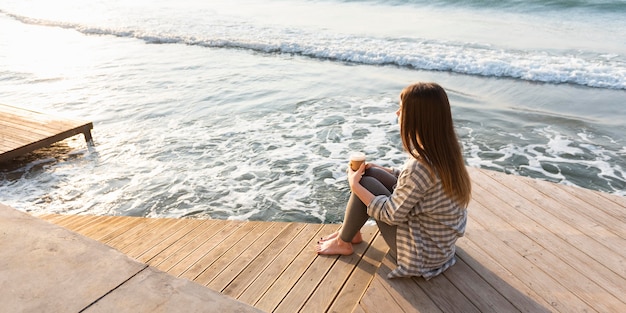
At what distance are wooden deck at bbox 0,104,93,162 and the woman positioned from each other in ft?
17.4

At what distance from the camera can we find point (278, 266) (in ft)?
11.2

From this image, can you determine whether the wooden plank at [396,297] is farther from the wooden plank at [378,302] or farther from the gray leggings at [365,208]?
the gray leggings at [365,208]

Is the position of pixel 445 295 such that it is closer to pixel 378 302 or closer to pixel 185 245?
pixel 378 302

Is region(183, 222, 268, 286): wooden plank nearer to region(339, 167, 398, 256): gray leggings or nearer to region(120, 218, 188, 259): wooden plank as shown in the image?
region(120, 218, 188, 259): wooden plank

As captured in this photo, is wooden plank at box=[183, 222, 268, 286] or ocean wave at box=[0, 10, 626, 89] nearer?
wooden plank at box=[183, 222, 268, 286]

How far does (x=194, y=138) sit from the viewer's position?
711 cm

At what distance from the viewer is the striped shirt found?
8.64ft

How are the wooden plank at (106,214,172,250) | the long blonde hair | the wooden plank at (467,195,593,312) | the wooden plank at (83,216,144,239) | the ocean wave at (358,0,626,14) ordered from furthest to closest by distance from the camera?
the ocean wave at (358,0,626,14), the wooden plank at (83,216,144,239), the wooden plank at (106,214,172,250), the wooden plank at (467,195,593,312), the long blonde hair

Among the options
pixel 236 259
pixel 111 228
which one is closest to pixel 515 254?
pixel 236 259

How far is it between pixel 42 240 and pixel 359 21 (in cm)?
1783

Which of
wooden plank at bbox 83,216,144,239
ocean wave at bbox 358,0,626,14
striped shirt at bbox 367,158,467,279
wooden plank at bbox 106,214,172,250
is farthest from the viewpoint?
ocean wave at bbox 358,0,626,14

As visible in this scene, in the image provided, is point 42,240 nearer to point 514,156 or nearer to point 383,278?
point 383,278

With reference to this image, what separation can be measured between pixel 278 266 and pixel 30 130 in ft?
17.5

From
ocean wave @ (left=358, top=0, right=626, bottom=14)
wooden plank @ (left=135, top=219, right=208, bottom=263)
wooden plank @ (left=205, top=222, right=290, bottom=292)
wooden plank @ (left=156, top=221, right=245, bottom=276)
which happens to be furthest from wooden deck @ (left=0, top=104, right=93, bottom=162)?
ocean wave @ (left=358, top=0, right=626, bottom=14)
